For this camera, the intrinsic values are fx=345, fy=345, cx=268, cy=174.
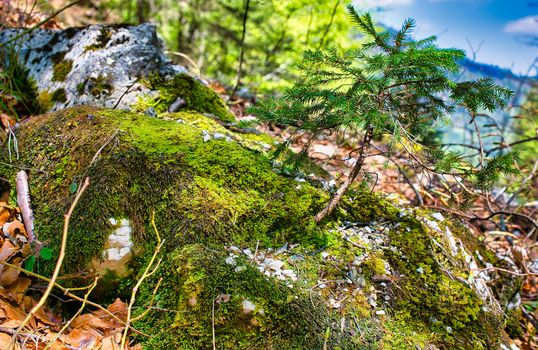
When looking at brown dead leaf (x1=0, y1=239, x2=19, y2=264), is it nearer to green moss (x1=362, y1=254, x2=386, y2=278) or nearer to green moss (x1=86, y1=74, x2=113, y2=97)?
green moss (x1=86, y1=74, x2=113, y2=97)

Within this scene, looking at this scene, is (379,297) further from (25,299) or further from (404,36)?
(25,299)

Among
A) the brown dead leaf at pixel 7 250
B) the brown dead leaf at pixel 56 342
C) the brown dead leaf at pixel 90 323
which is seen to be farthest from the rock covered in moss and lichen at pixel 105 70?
the brown dead leaf at pixel 56 342

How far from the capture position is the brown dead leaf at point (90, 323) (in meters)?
1.78

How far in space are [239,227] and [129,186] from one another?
738 millimetres

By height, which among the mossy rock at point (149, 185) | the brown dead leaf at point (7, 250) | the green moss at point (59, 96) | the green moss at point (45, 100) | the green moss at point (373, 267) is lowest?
the brown dead leaf at point (7, 250)

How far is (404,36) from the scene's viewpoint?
5.49 ft

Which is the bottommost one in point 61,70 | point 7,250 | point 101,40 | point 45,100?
point 7,250

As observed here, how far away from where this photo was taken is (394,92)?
1.87 metres

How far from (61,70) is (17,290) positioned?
2.43 meters

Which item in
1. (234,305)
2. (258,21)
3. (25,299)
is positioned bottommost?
(25,299)

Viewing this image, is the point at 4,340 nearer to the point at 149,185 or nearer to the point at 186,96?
the point at 149,185

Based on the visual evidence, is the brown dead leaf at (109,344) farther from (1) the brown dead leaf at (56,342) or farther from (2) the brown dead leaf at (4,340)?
(2) the brown dead leaf at (4,340)

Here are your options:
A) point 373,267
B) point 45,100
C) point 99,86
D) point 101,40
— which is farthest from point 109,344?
point 101,40

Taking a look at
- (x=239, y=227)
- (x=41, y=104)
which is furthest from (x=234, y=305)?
(x=41, y=104)
